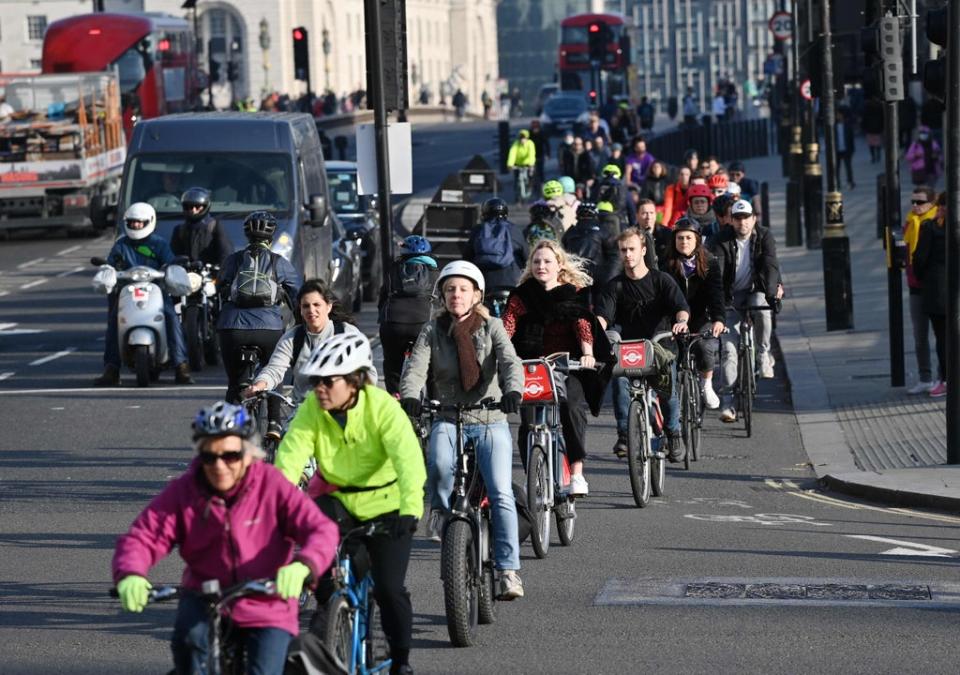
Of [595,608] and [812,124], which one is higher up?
[812,124]

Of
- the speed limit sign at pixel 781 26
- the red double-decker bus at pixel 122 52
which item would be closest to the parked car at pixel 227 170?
the speed limit sign at pixel 781 26

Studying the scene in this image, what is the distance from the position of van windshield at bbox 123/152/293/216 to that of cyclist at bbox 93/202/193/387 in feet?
7.35

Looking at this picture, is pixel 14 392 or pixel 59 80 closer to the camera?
pixel 14 392

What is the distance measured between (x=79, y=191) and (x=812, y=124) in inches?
595

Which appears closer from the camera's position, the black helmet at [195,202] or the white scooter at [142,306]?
the white scooter at [142,306]

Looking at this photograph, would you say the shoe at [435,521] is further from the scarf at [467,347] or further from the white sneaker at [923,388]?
the white sneaker at [923,388]

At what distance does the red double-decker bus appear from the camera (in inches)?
2021

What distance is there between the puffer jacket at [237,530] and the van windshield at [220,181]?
1527cm

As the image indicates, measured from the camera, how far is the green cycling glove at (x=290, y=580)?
6.14 metres

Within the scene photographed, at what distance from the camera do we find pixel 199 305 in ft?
66.3

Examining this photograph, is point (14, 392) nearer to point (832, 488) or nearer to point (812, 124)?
point (832, 488)

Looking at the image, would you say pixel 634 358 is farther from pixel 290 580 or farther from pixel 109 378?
pixel 109 378

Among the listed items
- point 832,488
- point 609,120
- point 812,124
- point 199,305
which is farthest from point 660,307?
point 609,120

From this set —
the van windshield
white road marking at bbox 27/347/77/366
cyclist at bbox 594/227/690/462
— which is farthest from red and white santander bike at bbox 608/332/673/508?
white road marking at bbox 27/347/77/366
